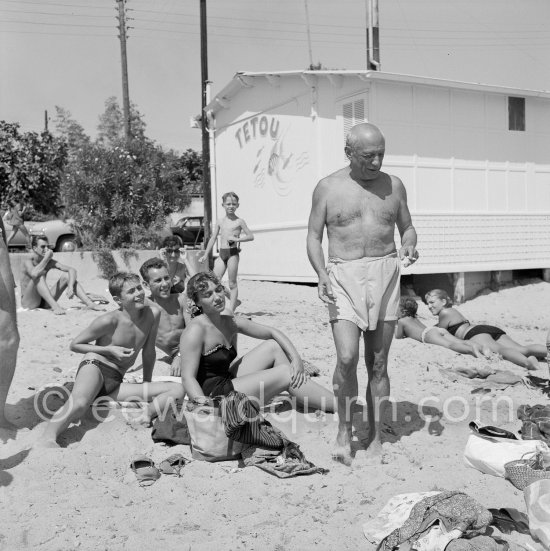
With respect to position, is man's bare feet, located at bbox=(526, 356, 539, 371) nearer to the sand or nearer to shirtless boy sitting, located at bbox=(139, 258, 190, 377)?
the sand

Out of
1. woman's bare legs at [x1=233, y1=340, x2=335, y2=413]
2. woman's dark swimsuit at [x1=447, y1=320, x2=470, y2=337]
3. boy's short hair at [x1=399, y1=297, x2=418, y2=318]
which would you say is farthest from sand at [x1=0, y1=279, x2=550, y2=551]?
boy's short hair at [x1=399, y1=297, x2=418, y2=318]

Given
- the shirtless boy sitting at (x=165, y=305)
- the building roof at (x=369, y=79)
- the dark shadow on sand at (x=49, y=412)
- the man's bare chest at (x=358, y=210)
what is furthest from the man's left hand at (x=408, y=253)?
the building roof at (x=369, y=79)

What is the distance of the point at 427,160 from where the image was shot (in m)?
12.7

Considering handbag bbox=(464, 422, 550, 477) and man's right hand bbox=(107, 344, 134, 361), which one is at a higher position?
man's right hand bbox=(107, 344, 134, 361)

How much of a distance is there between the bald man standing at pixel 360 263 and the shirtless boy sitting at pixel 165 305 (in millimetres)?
2228

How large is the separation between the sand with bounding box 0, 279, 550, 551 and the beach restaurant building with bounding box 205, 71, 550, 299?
7099mm

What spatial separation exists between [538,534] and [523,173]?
1159cm

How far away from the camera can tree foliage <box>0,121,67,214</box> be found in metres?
17.7

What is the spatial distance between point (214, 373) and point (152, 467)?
87 cm

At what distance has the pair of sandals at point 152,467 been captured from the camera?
162 inches

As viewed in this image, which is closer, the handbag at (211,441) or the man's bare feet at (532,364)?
the handbag at (211,441)

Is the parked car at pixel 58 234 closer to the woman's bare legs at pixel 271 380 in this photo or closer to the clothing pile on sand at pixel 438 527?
the woman's bare legs at pixel 271 380

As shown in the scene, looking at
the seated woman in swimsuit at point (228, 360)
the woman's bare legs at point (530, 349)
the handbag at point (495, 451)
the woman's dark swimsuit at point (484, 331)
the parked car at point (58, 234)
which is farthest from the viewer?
the parked car at point (58, 234)

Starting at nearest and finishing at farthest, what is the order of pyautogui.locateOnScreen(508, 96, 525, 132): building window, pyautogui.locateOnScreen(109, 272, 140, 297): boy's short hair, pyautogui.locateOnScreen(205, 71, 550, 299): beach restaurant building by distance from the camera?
pyautogui.locateOnScreen(109, 272, 140, 297): boy's short hair → pyautogui.locateOnScreen(205, 71, 550, 299): beach restaurant building → pyautogui.locateOnScreen(508, 96, 525, 132): building window
